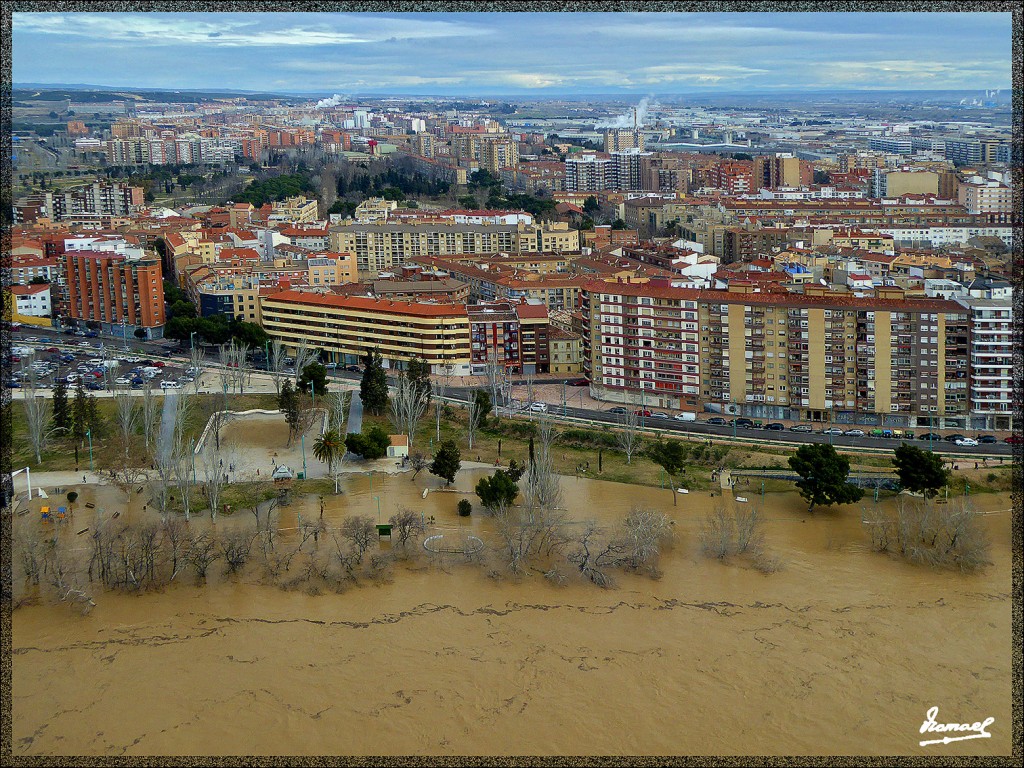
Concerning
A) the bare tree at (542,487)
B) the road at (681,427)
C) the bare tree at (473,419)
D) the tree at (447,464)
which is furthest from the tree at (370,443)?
the bare tree at (542,487)

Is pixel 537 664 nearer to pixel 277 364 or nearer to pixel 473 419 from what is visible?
pixel 473 419

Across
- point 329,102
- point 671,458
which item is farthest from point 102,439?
point 329,102

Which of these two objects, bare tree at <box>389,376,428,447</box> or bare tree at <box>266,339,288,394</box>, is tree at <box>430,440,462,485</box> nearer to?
bare tree at <box>389,376,428,447</box>

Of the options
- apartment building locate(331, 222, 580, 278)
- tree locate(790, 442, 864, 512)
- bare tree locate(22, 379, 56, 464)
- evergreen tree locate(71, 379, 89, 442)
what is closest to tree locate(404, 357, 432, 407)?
evergreen tree locate(71, 379, 89, 442)

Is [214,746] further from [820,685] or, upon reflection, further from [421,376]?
[421,376]

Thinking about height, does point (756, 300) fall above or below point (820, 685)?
above

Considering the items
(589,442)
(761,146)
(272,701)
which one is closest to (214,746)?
(272,701)
